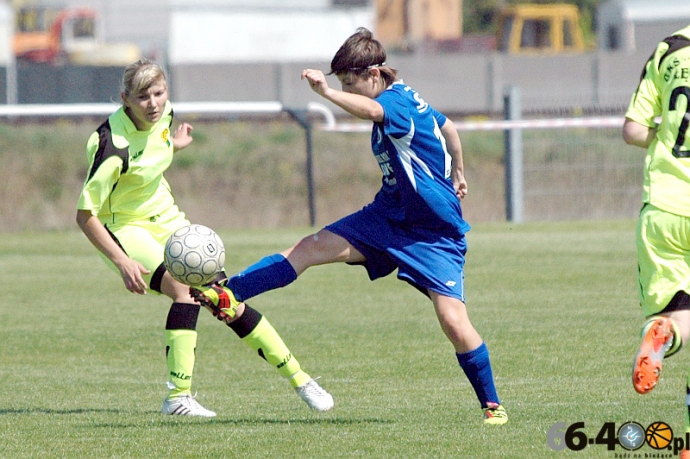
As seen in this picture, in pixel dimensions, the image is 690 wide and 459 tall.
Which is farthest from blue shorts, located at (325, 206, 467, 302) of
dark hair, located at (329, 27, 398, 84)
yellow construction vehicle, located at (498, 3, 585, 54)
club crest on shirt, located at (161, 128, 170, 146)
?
yellow construction vehicle, located at (498, 3, 585, 54)

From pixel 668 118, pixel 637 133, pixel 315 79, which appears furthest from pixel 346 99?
pixel 668 118

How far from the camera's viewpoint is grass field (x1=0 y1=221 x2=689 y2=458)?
5.53 meters

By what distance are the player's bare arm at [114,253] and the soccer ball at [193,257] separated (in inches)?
7.7

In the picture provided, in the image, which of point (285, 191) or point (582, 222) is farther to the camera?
point (285, 191)

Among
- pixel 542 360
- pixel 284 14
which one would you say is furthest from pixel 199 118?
pixel 542 360

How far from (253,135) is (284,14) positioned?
41.8 ft

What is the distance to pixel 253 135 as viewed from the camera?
25062 mm

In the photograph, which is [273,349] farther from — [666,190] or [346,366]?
[666,190]

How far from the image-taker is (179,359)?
6430 mm

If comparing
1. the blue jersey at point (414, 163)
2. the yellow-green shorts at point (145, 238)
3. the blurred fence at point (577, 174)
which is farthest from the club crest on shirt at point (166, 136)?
the blurred fence at point (577, 174)

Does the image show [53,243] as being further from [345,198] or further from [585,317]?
[585,317]

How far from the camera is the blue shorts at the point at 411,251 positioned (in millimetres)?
5852

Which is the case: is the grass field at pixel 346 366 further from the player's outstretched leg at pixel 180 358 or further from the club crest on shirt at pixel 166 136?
the club crest on shirt at pixel 166 136

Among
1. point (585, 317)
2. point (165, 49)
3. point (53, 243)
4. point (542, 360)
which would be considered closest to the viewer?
point (542, 360)
